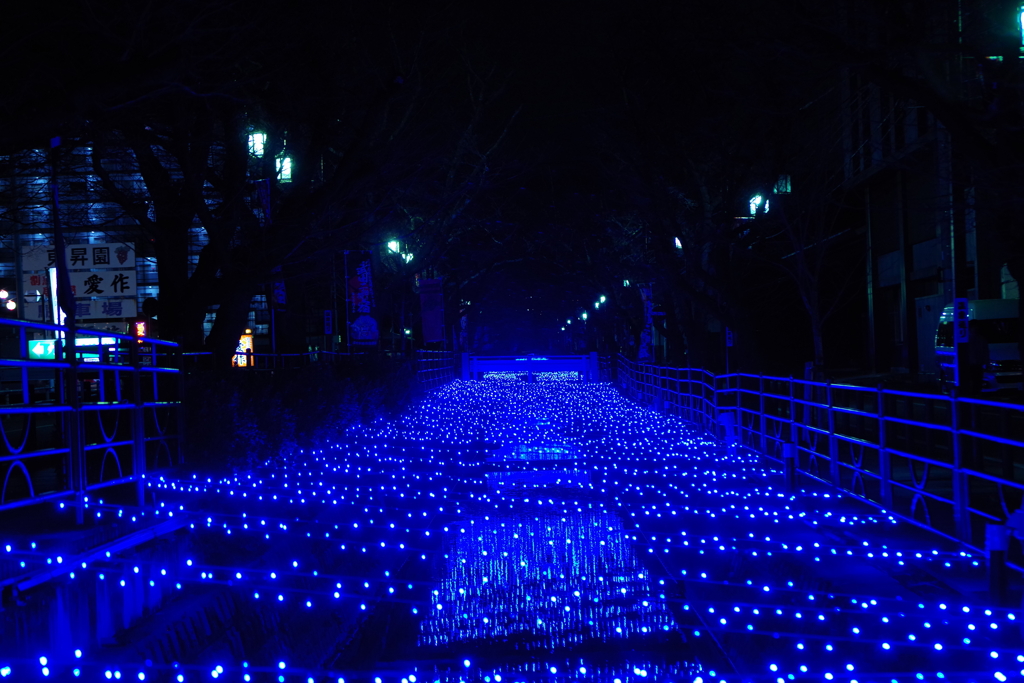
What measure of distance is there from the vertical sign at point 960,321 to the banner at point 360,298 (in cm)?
1675

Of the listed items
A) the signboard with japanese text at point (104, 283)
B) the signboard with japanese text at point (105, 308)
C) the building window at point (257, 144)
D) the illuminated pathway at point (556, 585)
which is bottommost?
the illuminated pathway at point (556, 585)

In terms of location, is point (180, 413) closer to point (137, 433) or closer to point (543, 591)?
point (137, 433)

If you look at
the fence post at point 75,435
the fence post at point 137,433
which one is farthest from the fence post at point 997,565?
the fence post at point 137,433

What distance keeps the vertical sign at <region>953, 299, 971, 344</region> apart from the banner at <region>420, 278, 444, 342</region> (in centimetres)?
2872

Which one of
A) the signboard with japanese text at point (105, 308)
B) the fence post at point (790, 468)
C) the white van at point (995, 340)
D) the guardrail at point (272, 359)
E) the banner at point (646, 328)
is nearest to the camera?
the fence post at point (790, 468)

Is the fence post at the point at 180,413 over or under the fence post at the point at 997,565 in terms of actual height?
over

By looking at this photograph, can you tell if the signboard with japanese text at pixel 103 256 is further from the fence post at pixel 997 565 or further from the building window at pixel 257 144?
the fence post at pixel 997 565

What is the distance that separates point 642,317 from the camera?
50.6m

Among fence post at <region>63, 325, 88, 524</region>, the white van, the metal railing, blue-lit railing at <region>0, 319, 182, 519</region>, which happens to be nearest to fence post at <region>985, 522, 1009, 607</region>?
blue-lit railing at <region>0, 319, 182, 519</region>

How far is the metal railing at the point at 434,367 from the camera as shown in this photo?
4100 cm

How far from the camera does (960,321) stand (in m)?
18.0

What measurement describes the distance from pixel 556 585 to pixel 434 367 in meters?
41.5

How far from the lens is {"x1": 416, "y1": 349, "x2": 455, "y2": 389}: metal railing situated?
41000mm

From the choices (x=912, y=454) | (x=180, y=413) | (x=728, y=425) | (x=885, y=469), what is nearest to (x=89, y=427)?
(x=180, y=413)
